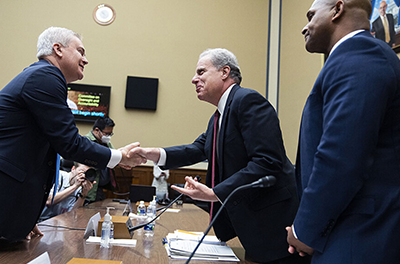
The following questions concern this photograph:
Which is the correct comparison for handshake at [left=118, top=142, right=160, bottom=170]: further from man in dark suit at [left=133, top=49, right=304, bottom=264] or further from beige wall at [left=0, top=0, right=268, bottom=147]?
beige wall at [left=0, top=0, right=268, bottom=147]

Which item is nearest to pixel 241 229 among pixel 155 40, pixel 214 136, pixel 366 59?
pixel 214 136

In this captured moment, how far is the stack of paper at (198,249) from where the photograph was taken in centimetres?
133

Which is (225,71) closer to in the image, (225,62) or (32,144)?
(225,62)

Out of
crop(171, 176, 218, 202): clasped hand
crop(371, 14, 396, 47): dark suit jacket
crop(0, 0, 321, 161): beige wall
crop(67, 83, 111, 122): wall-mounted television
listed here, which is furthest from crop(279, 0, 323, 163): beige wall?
crop(171, 176, 218, 202): clasped hand

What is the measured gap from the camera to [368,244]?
0.83m

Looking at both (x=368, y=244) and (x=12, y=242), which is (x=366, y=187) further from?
(x=12, y=242)

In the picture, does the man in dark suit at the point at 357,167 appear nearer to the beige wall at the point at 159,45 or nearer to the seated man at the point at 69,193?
the seated man at the point at 69,193

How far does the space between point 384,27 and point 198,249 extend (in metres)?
3.59

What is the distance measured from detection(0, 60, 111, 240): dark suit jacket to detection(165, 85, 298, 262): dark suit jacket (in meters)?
0.70

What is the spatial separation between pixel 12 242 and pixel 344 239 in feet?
4.38

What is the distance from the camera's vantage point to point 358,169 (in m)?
0.83

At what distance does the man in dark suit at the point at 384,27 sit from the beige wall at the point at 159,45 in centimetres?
248

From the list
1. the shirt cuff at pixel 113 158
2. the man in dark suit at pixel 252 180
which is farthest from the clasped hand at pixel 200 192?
the shirt cuff at pixel 113 158

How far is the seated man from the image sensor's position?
2.77m
